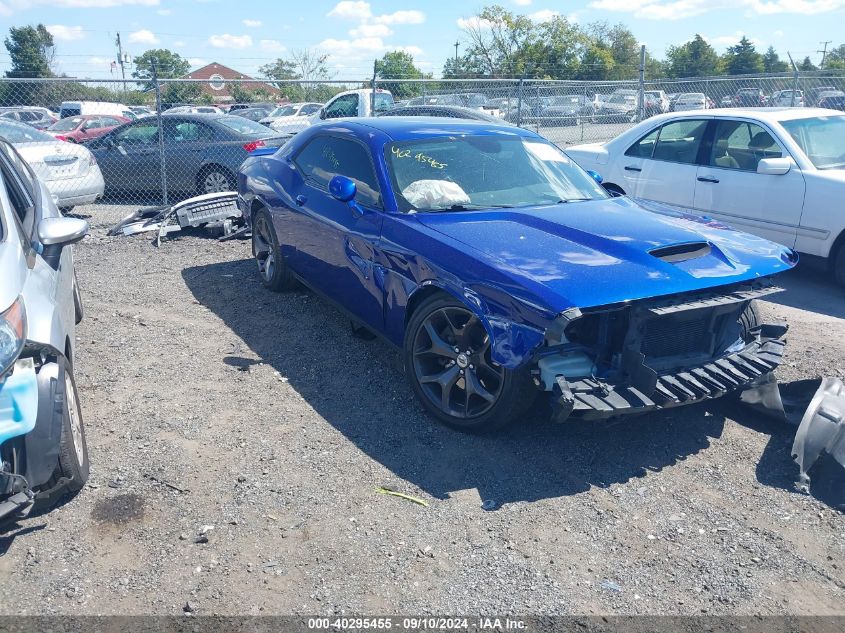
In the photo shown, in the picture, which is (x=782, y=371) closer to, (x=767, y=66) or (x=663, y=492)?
(x=663, y=492)

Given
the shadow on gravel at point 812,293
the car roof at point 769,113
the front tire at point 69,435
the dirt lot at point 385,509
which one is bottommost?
the dirt lot at point 385,509

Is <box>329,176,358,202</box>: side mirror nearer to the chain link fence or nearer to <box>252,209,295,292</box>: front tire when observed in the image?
<box>252,209,295,292</box>: front tire

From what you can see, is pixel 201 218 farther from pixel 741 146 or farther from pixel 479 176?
pixel 741 146

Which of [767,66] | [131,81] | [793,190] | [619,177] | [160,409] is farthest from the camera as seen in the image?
[767,66]

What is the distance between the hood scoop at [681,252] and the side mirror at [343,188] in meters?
1.99

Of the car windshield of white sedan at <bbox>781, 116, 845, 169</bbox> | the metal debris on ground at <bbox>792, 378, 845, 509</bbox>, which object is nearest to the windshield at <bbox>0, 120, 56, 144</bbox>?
the car windshield of white sedan at <bbox>781, 116, 845, 169</bbox>

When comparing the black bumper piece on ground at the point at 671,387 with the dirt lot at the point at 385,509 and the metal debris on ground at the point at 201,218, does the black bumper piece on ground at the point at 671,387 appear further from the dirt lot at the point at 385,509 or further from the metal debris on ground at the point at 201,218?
the metal debris on ground at the point at 201,218

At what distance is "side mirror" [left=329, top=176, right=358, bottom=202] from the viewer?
4852 mm

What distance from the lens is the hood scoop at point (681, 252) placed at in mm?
3998

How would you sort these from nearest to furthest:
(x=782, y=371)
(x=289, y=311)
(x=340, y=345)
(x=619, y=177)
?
1. (x=782, y=371)
2. (x=340, y=345)
3. (x=289, y=311)
4. (x=619, y=177)

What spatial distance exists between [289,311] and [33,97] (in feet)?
28.4

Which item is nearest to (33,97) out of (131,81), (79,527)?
(131,81)

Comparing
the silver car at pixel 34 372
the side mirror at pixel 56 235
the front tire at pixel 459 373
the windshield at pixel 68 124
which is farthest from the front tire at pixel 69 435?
the windshield at pixel 68 124

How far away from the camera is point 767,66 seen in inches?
2298
